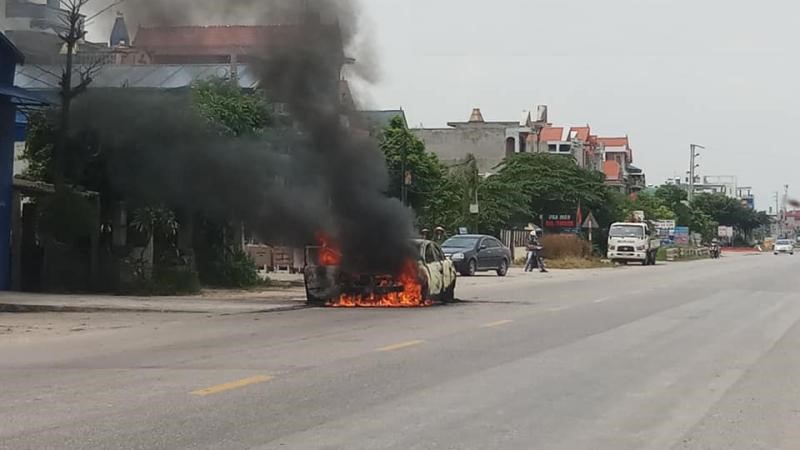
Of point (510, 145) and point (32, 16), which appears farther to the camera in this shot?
point (510, 145)

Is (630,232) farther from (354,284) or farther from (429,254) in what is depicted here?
(354,284)

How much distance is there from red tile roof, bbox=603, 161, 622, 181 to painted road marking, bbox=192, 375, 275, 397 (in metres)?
99.2

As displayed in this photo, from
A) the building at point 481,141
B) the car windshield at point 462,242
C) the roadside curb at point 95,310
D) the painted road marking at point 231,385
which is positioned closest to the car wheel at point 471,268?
the car windshield at point 462,242

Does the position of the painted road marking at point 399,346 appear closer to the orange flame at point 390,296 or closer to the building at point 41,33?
the orange flame at point 390,296

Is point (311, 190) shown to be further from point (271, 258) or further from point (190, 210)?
point (271, 258)

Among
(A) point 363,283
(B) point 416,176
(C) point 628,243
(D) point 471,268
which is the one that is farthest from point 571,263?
(A) point 363,283

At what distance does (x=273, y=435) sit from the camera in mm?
6875

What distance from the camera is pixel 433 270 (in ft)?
64.7

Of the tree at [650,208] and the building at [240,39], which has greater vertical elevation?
the building at [240,39]

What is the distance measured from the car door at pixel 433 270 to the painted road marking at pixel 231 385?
397 inches

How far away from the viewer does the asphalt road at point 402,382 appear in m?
7.02

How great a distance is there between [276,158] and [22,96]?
5325 mm

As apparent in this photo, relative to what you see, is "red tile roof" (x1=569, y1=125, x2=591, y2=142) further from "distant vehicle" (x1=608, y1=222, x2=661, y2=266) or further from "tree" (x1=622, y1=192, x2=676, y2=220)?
"distant vehicle" (x1=608, y1=222, x2=661, y2=266)

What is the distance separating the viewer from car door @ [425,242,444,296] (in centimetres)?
1952
